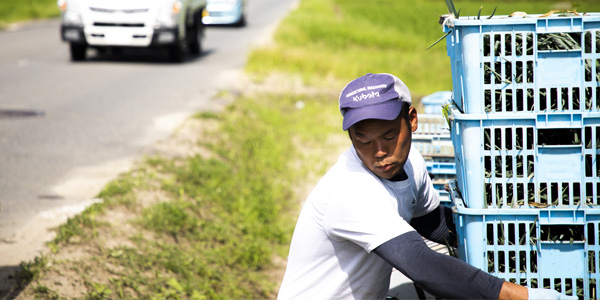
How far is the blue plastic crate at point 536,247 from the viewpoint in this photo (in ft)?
6.93

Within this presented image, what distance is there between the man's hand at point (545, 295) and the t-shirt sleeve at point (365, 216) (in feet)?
1.36

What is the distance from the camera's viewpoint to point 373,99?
2.17m

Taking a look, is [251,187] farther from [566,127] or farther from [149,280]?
[566,127]

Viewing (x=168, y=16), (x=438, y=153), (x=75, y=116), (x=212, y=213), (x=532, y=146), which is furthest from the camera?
(x=168, y=16)

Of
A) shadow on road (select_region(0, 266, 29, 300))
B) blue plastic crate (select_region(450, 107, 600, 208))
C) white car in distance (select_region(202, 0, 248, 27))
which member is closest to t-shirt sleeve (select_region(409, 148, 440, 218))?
blue plastic crate (select_region(450, 107, 600, 208))

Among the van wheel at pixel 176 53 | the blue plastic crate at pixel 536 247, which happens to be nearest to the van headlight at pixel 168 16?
the van wheel at pixel 176 53

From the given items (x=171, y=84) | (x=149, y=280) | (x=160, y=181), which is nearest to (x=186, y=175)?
(x=160, y=181)

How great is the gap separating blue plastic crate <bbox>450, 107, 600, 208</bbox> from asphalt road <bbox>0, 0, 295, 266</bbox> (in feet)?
9.47

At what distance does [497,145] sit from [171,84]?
873 centimetres

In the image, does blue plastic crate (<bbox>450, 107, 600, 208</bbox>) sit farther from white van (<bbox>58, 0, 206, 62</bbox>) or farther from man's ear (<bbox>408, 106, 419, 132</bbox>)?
white van (<bbox>58, 0, 206, 62</bbox>)

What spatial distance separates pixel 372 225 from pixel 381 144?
1.02 ft

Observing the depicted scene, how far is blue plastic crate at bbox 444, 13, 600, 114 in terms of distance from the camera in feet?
6.64

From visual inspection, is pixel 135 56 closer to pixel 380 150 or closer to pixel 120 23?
pixel 120 23

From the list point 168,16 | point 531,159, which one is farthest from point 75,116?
point 531,159
